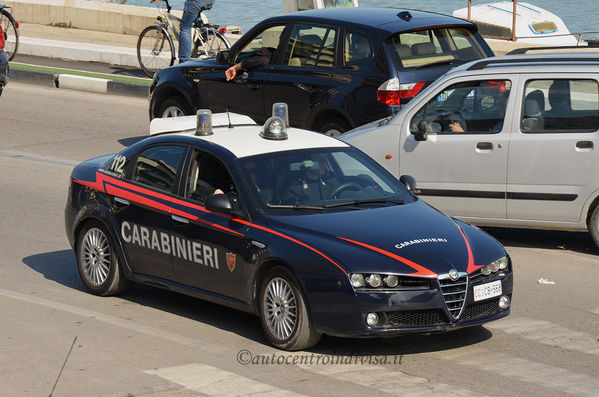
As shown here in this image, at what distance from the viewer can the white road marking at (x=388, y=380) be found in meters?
6.35

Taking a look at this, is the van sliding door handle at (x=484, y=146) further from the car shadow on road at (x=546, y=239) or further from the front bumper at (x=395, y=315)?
the front bumper at (x=395, y=315)

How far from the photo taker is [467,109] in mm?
10273

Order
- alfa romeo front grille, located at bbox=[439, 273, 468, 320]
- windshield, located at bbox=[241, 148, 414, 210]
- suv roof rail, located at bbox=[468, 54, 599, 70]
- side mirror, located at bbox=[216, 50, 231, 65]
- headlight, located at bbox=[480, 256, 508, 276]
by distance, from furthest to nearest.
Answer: side mirror, located at bbox=[216, 50, 231, 65] < suv roof rail, located at bbox=[468, 54, 599, 70] < windshield, located at bbox=[241, 148, 414, 210] < headlight, located at bbox=[480, 256, 508, 276] < alfa romeo front grille, located at bbox=[439, 273, 468, 320]

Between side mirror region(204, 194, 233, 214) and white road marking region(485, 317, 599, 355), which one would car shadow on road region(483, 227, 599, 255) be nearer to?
white road marking region(485, 317, 599, 355)

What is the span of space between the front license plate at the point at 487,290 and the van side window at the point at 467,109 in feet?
9.80

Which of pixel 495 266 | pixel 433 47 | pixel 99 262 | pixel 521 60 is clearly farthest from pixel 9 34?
pixel 495 266

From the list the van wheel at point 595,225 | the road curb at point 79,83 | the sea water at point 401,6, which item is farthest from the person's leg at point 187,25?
the sea water at point 401,6

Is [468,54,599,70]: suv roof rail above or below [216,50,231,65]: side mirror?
above

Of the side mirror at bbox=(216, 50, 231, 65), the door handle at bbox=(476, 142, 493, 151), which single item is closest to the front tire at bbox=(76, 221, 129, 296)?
the door handle at bbox=(476, 142, 493, 151)

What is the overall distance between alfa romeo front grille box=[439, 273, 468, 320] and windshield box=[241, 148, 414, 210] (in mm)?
1073

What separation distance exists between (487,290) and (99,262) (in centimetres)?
312

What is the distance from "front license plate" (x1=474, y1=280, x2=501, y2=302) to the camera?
711cm

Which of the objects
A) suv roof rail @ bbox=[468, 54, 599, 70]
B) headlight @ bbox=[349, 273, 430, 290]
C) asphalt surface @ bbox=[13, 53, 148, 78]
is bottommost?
headlight @ bbox=[349, 273, 430, 290]

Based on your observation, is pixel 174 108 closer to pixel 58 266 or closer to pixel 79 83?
pixel 58 266
